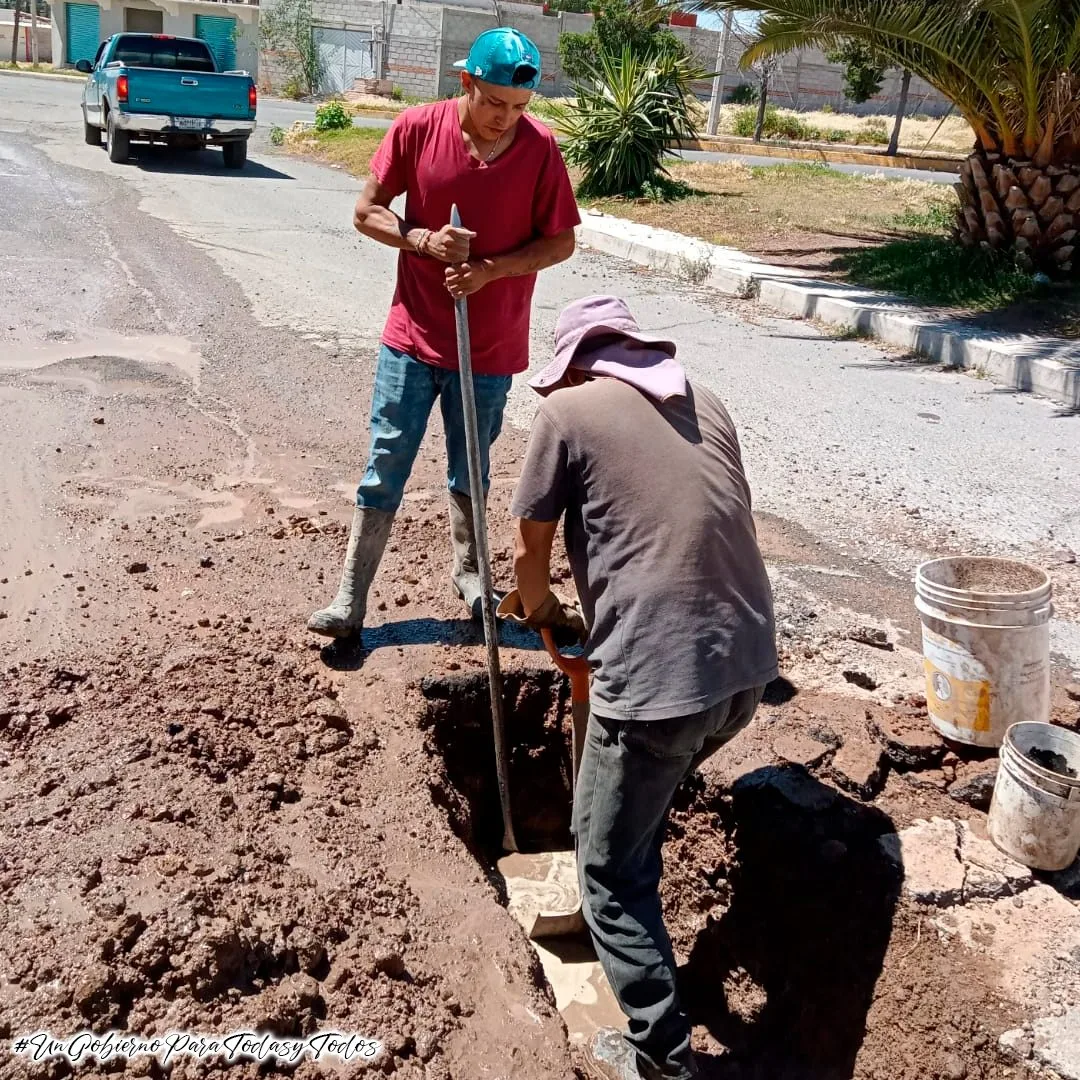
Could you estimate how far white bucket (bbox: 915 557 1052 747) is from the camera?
339cm

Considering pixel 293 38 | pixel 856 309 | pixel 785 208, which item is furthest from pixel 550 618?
pixel 293 38

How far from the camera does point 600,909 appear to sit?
9.14ft

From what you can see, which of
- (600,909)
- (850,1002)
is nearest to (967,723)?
(850,1002)

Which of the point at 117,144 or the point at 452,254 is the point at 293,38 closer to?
the point at 117,144

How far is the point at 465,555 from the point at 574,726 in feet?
4.36

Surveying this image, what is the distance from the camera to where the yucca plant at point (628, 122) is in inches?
611

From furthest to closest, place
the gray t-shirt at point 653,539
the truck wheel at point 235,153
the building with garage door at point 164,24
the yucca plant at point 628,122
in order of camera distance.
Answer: the building with garage door at point 164,24, the truck wheel at point 235,153, the yucca plant at point 628,122, the gray t-shirt at point 653,539

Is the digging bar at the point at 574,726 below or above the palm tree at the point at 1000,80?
below

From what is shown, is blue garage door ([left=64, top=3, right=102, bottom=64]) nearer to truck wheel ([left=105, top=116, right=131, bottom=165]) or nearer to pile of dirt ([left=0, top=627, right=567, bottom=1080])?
truck wheel ([left=105, top=116, right=131, bottom=165])

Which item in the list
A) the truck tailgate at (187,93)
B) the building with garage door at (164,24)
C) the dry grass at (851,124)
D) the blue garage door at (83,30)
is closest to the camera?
the truck tailgate at (187,93)

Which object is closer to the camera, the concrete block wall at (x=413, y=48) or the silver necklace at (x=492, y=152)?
the silver necklace at (x=492, y=152)

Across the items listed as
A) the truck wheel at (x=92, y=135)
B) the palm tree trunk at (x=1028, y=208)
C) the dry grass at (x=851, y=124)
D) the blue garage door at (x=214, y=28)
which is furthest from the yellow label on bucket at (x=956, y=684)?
the blue garage door at (x=214, y=28)

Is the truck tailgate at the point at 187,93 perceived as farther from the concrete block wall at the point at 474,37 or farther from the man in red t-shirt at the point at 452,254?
the concrete block wall at the point at 474,37

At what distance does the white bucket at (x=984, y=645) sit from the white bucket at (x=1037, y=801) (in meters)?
0.22
